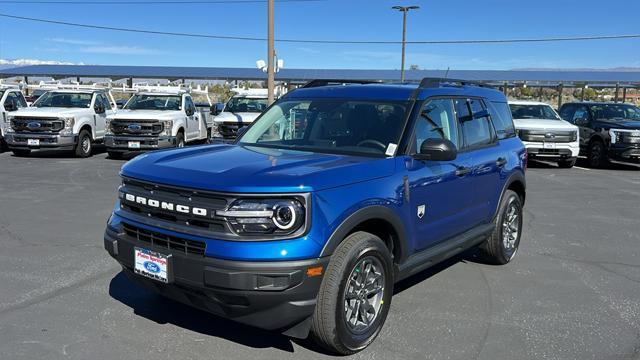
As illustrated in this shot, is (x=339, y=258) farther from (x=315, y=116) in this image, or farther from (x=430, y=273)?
(x=430, y=273)

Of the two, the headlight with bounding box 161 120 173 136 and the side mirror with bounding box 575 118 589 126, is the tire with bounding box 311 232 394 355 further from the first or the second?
the side mirror with bounding box 575 118 589 126

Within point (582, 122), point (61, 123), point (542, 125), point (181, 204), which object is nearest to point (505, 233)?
point (181, 204)

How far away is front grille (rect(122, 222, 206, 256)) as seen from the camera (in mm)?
3471

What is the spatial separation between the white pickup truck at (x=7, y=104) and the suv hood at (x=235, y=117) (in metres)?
5.89

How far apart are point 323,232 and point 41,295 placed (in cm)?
289

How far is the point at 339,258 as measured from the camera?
362 cm

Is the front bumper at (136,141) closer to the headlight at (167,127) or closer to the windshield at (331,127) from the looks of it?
Result: the headlight at (167,127)

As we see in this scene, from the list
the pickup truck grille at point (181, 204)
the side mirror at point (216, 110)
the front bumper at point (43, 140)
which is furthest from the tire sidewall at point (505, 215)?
the front bumper at point (43, 140)

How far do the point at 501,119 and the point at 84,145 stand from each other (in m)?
13.0

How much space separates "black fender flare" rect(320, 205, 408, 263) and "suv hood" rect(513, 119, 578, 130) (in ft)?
38.7

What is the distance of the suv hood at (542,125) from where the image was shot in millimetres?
14875

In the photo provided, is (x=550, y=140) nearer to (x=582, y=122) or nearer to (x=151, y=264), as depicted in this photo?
(x=582, y=122)

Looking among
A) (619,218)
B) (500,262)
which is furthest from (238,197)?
(619,218)

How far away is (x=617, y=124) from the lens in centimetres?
1507
